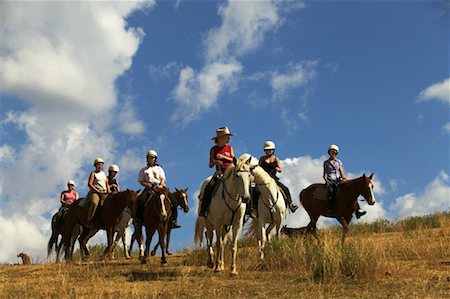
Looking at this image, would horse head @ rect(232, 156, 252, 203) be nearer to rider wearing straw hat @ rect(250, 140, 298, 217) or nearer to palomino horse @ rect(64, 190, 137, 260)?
rider wearing straw hat @ rect(250, 140, 298, 217)

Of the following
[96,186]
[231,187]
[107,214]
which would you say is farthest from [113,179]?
[231,187]

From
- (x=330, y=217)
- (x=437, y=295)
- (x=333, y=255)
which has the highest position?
(x=330, y=217)

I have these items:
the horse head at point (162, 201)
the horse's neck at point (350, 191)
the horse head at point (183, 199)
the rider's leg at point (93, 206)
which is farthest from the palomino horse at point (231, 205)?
the horse head at point (183, 199)

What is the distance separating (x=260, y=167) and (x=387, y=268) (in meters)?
4.00

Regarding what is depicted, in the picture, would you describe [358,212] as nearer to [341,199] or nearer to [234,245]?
[341,199]

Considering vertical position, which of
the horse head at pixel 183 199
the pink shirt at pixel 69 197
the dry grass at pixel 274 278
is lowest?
the dry grass at pixel 274 278

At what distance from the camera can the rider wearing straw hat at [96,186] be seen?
14.9m

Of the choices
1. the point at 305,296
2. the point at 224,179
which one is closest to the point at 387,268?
the point at 305,296

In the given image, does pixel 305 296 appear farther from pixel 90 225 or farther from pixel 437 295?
pixel 90 225

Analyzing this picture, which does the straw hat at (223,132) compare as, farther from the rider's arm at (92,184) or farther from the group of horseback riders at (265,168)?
the rider's arm at (92,184)

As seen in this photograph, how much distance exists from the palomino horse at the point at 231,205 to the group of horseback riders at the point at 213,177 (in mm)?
430

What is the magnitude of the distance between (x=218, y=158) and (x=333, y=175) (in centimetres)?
559

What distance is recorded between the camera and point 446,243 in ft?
47.8

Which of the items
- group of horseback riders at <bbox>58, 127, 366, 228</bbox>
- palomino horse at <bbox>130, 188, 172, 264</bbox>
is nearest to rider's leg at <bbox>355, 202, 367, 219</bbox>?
group of horseback riders at <bbox>58, 127, 366, 228</bbox>
